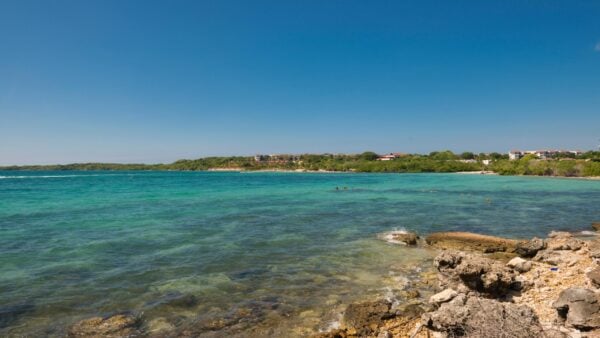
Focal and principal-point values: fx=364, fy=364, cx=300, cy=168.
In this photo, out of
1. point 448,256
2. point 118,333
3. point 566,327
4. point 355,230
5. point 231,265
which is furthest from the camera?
point 355,230

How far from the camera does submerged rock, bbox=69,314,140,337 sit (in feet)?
30.3

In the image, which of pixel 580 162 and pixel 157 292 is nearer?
pixel 157 292

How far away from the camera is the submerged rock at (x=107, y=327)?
9.25 metres

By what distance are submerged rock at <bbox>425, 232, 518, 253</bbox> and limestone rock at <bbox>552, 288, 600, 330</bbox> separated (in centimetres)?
919

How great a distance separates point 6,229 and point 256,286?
71.3 ft

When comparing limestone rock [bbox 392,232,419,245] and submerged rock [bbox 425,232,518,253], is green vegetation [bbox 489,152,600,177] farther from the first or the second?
limestone rock [bbox 392,232,419,245]

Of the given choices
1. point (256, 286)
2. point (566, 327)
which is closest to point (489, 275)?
point (566, 327)

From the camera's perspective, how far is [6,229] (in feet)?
80.6

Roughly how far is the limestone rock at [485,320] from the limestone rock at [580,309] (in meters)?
1.95

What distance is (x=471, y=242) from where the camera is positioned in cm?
1841

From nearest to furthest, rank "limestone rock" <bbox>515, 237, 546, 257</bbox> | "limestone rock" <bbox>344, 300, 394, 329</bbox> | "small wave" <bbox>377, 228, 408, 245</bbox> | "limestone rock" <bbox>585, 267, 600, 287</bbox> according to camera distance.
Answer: "limestone rock" <bbox>344, 300, 394, 329</bbox> → "limestone rock" <bbox>585, 267, 600, 287</bbox> → "limestone rock" <bbox>515, 237, 546, 257</bbox> → "small wave" <bbox>377, 228, 408, 245</bbox>

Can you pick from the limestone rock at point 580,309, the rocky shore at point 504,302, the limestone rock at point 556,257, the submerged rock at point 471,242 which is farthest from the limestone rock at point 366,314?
the submerged rock at point 471,242

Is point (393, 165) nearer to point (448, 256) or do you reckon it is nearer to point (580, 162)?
point (580, 162)

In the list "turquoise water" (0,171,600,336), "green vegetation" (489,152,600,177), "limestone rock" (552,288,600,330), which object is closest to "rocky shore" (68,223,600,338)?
"limestone rock" (552,288,600,330)
